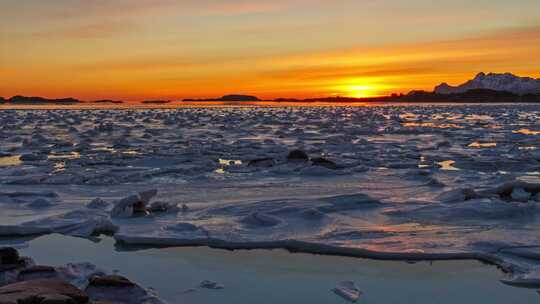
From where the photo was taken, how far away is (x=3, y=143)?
45.7 feet

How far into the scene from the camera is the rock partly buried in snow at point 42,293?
2.62m

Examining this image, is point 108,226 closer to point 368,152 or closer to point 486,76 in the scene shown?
point 368,152

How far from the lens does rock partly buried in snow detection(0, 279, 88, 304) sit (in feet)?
8.61

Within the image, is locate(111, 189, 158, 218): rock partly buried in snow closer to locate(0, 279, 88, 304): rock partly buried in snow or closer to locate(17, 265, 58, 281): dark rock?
locate(17, 265, 58, 281): dark rock

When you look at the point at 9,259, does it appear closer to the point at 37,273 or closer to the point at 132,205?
the point at 37,273

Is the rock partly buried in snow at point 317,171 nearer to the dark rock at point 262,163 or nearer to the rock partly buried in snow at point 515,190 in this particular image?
the dark rock at point 262,163

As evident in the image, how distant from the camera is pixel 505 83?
134 meters

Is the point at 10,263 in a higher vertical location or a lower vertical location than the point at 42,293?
lower

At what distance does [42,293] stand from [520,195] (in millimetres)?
5159

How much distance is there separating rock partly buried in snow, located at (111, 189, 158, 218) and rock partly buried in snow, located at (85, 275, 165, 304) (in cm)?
209

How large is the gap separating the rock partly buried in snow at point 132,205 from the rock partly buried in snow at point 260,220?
1.11 meters

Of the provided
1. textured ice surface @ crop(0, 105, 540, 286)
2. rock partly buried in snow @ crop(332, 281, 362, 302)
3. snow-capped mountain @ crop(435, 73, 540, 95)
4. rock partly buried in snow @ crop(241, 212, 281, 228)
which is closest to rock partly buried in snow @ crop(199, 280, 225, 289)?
rock partly buried in snow @ crop(332, 281, 362, 302)

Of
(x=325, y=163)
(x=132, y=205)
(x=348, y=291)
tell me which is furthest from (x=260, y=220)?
(x=325, y=163)

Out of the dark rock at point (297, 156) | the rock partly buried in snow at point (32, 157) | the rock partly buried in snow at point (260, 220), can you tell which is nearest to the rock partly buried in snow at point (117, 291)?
the rock partly buried in snow at point (260, 220)
